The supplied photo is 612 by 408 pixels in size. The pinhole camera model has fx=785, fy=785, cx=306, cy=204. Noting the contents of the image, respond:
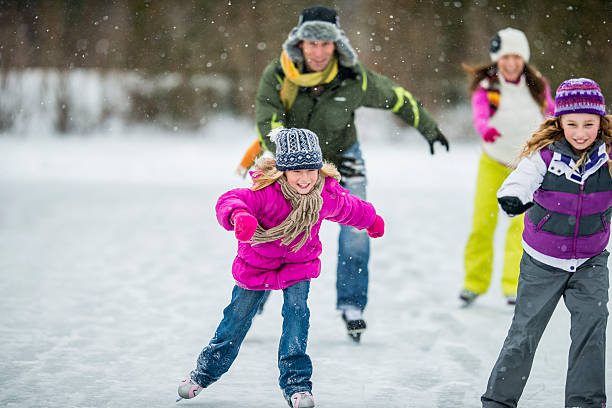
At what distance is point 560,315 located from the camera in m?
5.07

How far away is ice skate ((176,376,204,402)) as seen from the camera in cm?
336

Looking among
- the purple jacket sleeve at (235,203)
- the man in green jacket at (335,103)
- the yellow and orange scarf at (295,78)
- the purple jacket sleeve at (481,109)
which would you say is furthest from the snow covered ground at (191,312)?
the yellow and orange scarf at (295,78)

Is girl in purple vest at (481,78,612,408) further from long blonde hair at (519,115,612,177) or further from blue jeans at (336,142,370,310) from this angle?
blue jeans at (336,142,370,310)

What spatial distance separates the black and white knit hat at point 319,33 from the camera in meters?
4.35

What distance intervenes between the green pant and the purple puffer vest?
2.09m

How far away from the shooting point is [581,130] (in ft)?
9.88

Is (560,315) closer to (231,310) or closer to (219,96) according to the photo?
(231,310)

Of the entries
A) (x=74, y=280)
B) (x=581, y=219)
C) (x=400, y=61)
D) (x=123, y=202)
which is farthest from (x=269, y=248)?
(x=400, y=61)

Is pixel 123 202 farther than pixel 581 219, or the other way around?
pixel 123 202

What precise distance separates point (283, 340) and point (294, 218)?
543 mm

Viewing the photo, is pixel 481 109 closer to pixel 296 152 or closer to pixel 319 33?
pixel 319 33

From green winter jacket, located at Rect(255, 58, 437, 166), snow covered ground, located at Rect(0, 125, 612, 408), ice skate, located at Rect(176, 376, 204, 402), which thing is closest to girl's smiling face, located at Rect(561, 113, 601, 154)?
snow covered ground, located at Rect(0, 125, 612, 408)

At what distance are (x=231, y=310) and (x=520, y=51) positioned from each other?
2.87 metres

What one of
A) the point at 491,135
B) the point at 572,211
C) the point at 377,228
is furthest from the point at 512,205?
the point at 491,135
